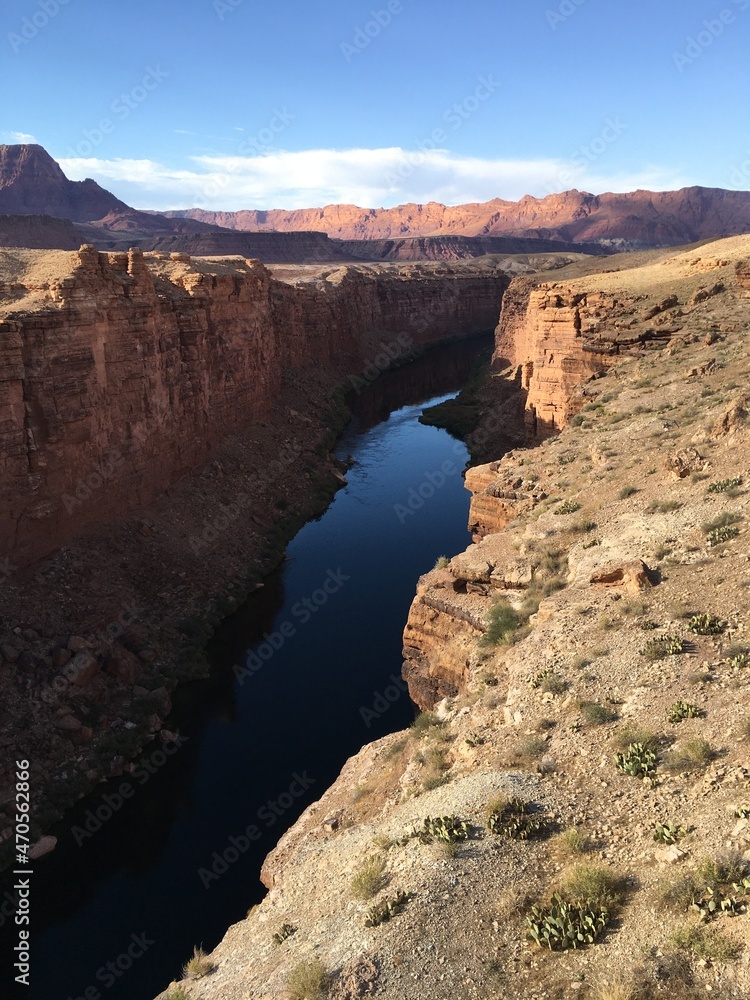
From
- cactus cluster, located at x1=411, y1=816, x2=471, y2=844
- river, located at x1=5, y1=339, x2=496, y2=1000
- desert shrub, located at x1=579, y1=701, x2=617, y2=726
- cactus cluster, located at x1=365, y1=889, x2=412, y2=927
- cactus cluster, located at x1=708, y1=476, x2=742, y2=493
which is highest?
cactus cluster, located at x1=708, y1=476, x2=742, y2=493

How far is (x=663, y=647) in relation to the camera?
9.55 metres

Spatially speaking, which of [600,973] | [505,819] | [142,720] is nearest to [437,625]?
[505,819]

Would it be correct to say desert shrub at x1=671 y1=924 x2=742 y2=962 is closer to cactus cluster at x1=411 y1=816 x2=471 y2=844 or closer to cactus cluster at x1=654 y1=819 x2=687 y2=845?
cactus cluster at x1=654 y1=819 x2=687 y2=845

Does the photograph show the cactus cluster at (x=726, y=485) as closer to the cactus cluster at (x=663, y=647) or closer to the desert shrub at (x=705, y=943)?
the cactus cluster at (x=663, y=647)

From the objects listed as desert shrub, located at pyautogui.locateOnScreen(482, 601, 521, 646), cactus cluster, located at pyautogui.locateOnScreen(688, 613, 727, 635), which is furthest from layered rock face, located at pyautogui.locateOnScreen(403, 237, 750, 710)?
cactus cluster, located at pyautogui.locateOnScreen(688, 613, 727, 635)

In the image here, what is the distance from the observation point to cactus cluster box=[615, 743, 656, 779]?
304 inches

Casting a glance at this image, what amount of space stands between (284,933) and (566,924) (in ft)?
11.5

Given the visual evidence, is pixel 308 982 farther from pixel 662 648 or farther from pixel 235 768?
pixel 235 768

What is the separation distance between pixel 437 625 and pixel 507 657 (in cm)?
248

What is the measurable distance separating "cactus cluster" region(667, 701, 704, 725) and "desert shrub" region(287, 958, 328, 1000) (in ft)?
15.2

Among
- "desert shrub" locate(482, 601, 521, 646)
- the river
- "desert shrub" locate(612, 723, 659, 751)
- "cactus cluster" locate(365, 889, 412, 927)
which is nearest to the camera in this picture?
"cactus cluster" locate(365, 889, 412, 927)

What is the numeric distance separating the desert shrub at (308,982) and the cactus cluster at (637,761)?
372 cm

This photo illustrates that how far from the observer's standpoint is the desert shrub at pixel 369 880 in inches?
305

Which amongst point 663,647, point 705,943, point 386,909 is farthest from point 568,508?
point 705,943
